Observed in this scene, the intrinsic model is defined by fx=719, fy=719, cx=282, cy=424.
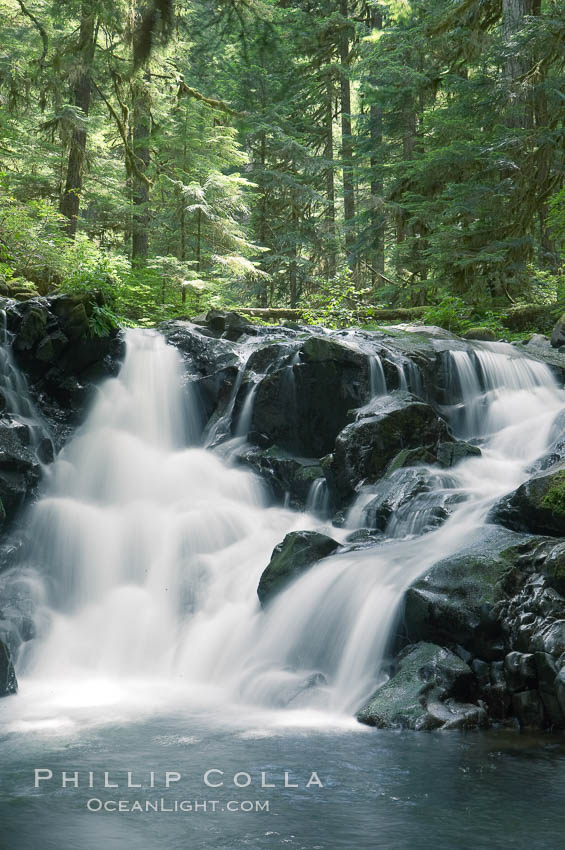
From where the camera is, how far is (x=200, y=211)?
19203 millimetres

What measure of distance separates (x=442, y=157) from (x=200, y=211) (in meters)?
6.39

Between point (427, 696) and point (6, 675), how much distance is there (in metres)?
3.81

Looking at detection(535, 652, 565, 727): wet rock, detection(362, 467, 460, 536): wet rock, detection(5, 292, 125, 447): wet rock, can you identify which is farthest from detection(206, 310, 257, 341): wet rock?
detection(535, 652, 565, 727): wet rock

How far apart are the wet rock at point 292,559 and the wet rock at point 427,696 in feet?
6.40

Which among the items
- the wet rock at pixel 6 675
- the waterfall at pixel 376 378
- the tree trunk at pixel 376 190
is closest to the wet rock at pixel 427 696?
the wet rock at pixel 6 675

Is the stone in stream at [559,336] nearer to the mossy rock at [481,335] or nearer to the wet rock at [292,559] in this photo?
the mossy rock at [481,335]

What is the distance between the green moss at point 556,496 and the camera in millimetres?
6820

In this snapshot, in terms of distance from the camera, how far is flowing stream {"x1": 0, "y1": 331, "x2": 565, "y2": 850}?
6.38m

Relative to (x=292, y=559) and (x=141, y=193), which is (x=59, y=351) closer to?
(x=292, y=559)

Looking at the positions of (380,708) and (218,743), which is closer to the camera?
(218,743)

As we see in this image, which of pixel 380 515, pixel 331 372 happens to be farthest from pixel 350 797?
pixel 331 372

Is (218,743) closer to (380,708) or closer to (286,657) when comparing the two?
(380,708)

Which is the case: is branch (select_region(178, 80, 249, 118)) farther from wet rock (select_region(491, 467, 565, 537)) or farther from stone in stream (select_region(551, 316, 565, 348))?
wet rock (select_region(491, 467, 565, 537))

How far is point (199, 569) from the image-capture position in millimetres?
8930
